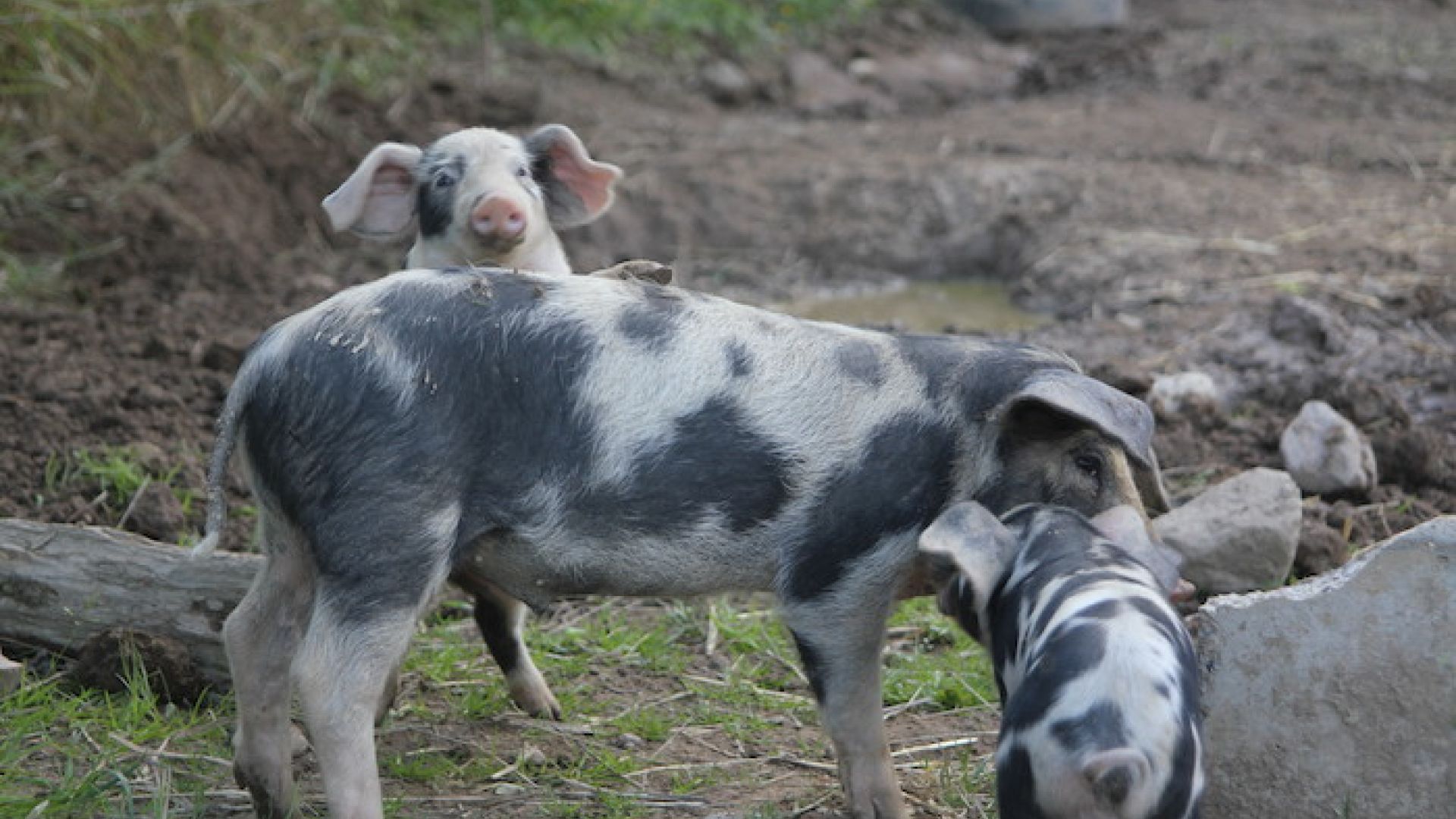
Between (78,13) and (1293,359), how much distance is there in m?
4.97

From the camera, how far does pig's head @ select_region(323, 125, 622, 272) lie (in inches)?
195

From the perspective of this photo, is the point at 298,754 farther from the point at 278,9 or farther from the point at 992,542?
the point at 278,9

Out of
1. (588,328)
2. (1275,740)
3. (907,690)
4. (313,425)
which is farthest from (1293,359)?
(313,425)

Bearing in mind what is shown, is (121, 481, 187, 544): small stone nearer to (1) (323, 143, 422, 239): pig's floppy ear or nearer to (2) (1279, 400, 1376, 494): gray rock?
(1) (323, 143, 422, 239): pig's floppy ear

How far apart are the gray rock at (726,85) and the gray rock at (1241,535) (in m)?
7.08

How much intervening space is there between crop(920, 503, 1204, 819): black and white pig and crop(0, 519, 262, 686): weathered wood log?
1.85 meters

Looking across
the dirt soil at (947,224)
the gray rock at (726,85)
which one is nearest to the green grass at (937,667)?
the dirt soil at (947,224)

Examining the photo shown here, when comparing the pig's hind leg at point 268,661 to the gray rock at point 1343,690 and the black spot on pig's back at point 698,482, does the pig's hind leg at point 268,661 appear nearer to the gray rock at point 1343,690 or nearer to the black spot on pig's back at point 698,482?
the black spot on pig's back at point 698,482

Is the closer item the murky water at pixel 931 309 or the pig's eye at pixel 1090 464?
the pig's eye at pixel 1090 464

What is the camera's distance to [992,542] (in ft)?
11.1

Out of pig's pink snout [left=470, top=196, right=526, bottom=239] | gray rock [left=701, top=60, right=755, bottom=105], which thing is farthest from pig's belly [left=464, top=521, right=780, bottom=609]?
gray rock [left=701, top=60, right=755, bottom=105]

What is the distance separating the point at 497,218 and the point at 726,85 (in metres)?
6.97

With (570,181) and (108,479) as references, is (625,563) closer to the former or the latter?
(570,181)

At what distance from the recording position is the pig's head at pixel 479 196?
4.95m
